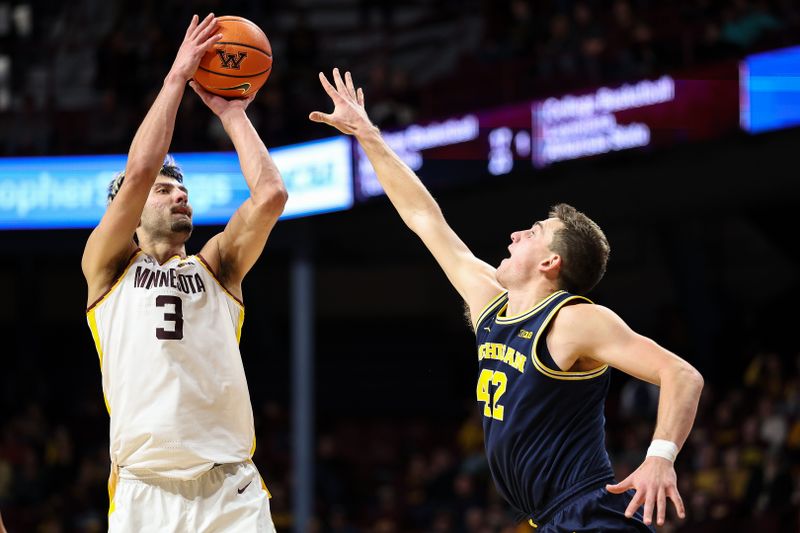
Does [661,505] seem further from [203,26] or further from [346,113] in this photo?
[203,26]

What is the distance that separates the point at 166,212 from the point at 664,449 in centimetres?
220

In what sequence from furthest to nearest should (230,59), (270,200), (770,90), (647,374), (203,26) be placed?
(770,90)
(230,59)
(203,26)
(270,200)
(647,374)

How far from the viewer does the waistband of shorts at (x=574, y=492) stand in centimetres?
449

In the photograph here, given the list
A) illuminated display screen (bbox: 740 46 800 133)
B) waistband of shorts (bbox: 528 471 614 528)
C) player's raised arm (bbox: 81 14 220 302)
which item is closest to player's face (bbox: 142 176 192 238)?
player's raised arm (bbox: 81 14 220 302)

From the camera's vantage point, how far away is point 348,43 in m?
20.1

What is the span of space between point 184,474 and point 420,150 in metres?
10.2

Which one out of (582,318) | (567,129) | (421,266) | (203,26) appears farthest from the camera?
(421,266)

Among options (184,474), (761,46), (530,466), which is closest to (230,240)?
(184,474)

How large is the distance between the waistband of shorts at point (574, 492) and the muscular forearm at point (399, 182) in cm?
143

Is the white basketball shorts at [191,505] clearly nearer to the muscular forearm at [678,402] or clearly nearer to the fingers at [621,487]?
the fingers at [621,487]

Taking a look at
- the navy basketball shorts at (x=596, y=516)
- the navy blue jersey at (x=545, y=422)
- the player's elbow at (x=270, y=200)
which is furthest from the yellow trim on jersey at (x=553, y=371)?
the player's elbow at (x=270, y=200)

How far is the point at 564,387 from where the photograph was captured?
4.52 m

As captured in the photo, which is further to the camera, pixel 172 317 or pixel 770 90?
pixel 770 90

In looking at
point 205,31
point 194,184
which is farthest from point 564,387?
point 194,184
